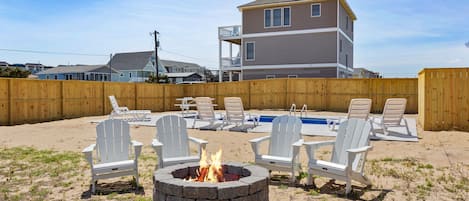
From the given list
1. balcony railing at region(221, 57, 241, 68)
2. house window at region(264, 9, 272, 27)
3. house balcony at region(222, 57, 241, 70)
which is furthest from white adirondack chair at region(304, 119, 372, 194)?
balcony railing at region(221, 57, 241, 68)

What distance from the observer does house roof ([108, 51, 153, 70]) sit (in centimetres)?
4744

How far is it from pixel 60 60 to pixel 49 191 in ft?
193

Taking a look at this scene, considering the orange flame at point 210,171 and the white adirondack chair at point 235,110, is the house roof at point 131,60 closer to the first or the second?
the white adirondack chair at point 235,110

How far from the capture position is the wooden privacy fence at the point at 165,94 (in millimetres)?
15062

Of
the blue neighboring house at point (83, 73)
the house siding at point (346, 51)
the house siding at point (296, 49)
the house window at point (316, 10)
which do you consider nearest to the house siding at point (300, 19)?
the house window at point (316, 10)

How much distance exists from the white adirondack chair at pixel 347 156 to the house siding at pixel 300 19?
19.4m

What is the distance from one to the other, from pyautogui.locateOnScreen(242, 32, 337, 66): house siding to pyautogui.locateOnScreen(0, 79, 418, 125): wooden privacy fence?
4504 mm

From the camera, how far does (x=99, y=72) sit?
45.8 meters

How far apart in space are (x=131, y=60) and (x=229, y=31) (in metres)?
25.0

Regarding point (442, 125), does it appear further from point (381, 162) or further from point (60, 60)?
point (60, 60)

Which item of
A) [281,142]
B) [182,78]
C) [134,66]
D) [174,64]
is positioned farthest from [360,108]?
[174,64]

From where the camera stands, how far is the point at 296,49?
81.1 feet

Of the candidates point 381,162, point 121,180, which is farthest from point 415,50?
point 121,180

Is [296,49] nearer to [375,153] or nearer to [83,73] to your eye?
[375,153]
